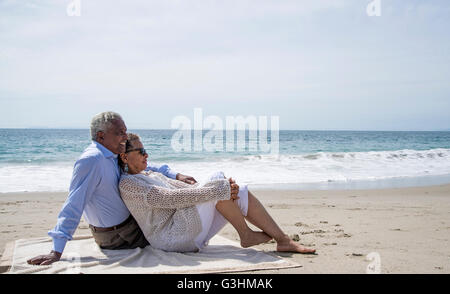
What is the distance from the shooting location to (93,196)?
11.6 feet

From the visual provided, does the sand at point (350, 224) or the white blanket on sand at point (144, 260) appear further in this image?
the sand at point (350, 224)

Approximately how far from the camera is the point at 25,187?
390 inches

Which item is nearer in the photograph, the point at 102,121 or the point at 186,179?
the point at 102,121

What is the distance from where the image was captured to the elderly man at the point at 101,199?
10.8 feet

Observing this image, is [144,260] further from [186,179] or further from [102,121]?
[102,121]

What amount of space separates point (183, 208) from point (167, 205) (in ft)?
0.57

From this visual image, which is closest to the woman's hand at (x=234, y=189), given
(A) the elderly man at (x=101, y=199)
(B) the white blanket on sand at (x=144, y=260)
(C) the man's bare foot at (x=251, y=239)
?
(C) the man's bare foot at (x=251, y=239)

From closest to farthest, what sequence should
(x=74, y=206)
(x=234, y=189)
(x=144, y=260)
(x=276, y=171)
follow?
(x=74, y=206), (x=144, y=260), (x=234, y=189), (x=276, y=171)

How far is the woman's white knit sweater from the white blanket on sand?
0.13 metres

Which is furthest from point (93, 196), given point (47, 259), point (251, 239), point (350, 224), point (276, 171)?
point (276, 171)

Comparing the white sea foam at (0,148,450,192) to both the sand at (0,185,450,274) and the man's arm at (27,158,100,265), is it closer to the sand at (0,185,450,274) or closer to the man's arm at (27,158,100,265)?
the sand at (0,185,450,274)

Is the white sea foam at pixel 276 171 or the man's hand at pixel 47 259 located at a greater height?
the man's hand at pixel 47 259

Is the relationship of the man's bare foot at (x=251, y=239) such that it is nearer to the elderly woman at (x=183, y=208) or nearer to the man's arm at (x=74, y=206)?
the elderly woman at (x=183, y=208)

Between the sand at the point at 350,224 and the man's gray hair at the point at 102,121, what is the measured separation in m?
1.87
